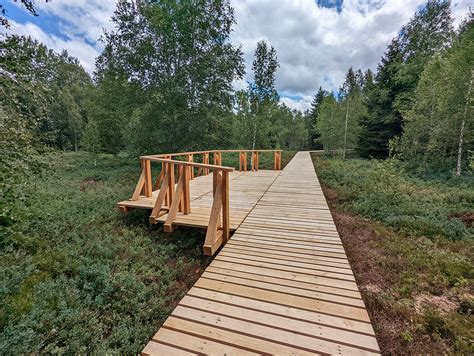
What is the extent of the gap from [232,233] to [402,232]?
3.53m

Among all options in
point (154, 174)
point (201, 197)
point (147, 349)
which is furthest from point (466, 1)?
point (147, 349)

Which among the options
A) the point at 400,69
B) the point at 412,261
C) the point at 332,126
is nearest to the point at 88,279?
the point at 412,261

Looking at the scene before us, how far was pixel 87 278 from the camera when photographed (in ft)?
9.64

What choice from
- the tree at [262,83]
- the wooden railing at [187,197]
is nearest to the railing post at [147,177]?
the wooden railing at [187,197]

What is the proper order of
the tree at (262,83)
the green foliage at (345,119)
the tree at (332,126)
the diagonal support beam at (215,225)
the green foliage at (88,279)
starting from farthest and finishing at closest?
1. the tree at (332,126)
2. the green foliage at (345,119)
3. the tree at (262,83)
4. the diagonal support beam at (215,225)
5. the green foliage at (88,279)

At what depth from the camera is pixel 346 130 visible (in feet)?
69.1

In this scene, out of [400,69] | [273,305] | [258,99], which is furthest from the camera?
[258,99]

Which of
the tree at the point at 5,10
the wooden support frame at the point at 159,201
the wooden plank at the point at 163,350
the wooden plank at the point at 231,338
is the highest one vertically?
the tree at the point at 5,10

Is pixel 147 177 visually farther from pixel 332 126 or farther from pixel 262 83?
pixel 332 126

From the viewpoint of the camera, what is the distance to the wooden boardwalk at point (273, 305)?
1707 mm

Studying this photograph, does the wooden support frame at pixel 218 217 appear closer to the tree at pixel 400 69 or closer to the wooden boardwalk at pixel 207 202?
the wooden boardwalk at pixel 207 202

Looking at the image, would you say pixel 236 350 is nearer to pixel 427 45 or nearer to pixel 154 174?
pixel 154 174

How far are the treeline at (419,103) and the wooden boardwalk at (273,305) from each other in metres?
8.03

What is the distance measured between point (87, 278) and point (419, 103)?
51.7 ft
